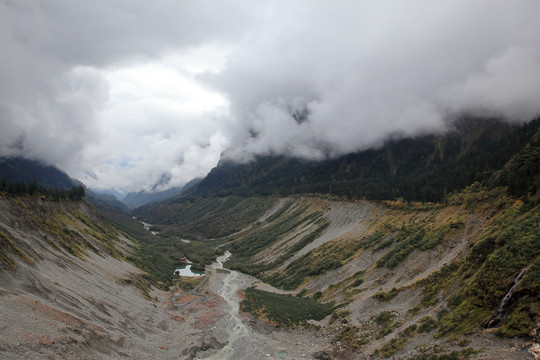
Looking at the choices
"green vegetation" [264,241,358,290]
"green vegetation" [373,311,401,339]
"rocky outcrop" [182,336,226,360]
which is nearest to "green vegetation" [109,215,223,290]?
"green vegetation" [264,241,358,290]

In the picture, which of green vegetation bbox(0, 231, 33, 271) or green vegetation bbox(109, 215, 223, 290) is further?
green vegetation bbox(109, 215, 223, 290)

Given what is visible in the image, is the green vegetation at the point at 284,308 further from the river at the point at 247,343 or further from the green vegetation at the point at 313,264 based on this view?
the green vegetation at the point at 313,264

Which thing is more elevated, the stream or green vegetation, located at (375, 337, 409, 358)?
green vegetation, located at (375, 337, 409, 358)

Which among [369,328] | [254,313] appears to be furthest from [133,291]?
[369,328]

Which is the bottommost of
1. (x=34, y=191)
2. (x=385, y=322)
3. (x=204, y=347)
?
(x=204, y=347)

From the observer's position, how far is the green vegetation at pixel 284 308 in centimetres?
5403

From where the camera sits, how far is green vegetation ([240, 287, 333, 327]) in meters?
54.0

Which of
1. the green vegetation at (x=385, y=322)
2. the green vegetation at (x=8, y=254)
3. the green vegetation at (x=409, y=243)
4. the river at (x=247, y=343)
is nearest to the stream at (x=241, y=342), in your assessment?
the river at (x=247, y=343)

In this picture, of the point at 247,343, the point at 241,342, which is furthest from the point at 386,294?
the point at 241,342

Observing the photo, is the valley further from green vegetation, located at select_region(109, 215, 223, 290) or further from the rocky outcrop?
green vegetation, located at select_region(109, 215, 223, 290)

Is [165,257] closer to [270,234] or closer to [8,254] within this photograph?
[270,234]

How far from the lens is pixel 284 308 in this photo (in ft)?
197

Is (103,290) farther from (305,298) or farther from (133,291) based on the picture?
(305,298)

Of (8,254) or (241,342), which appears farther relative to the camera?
(241,342)
